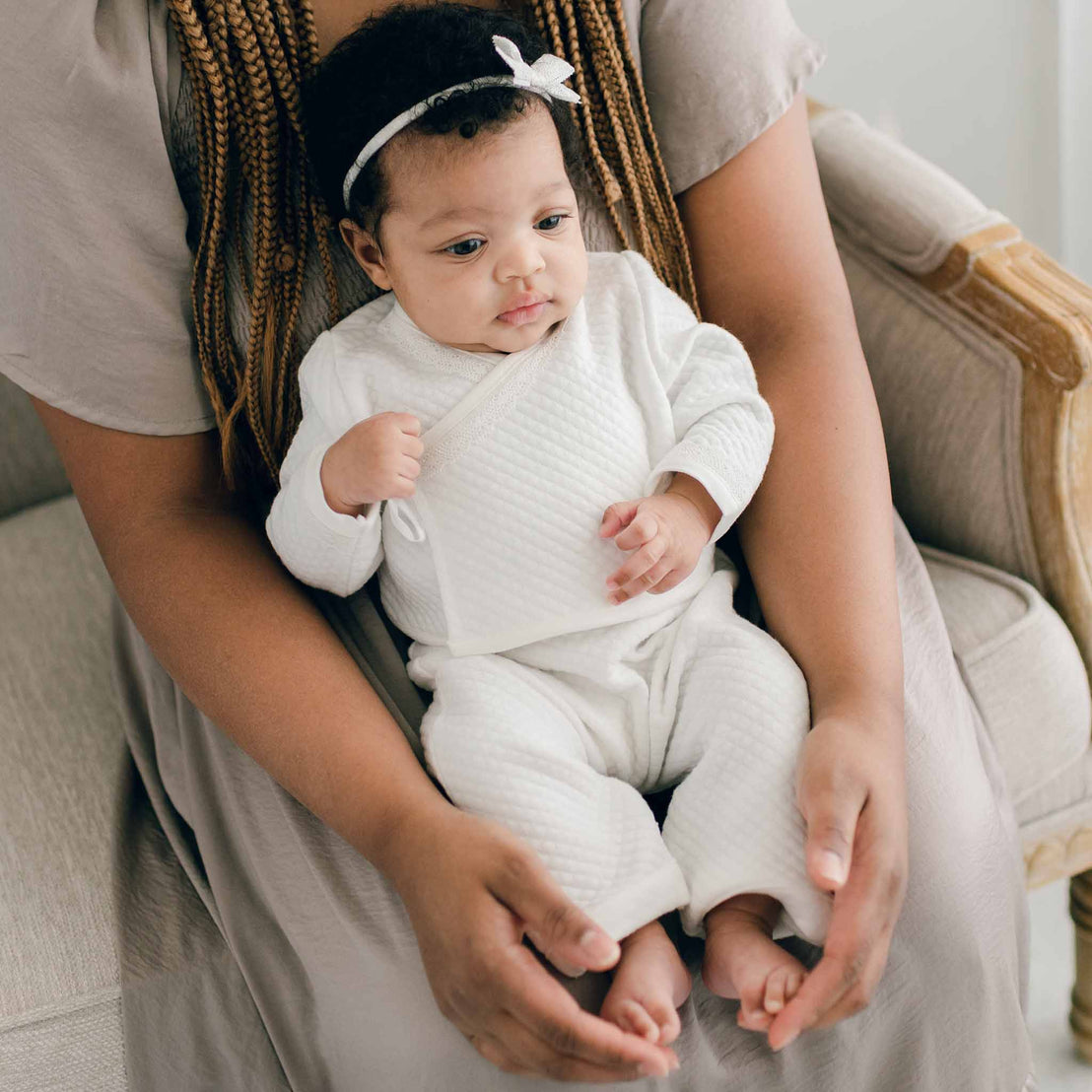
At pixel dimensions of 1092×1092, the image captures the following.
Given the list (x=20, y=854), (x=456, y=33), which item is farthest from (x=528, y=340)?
(x=20, y=854)

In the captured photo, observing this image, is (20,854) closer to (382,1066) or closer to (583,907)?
(382,1066)

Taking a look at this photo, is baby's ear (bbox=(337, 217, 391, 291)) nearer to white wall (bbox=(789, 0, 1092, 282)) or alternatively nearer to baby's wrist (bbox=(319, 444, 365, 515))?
baby's wrist (bbox=(319, 444, 365, 515))

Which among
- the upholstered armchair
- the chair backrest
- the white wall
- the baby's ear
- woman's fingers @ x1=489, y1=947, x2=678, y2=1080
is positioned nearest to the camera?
woman's fingers @ x1=489, y1=947, x2=678, y2=1080

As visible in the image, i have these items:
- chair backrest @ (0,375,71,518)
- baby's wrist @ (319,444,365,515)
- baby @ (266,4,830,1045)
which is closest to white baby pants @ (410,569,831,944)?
baby @ (266,4,830,1045)

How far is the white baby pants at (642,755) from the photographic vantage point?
0.70 meters

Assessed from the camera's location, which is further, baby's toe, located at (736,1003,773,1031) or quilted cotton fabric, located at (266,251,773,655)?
quilted cotton fabric, located at (266,251,773,655)

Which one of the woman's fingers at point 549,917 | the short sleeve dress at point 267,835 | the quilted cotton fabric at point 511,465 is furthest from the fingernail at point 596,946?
the quilted cotton fabric at point 511,465

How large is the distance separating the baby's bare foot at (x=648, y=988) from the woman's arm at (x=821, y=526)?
2.4 inches

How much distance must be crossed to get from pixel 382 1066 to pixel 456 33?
25.8 inches

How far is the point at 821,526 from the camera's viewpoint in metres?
0.84

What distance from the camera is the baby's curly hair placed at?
29.2 inches

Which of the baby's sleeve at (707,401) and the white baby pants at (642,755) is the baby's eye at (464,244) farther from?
the white baby pants at (642,755)

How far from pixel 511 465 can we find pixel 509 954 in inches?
12.8

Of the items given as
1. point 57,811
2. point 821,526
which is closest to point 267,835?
point 57,811
